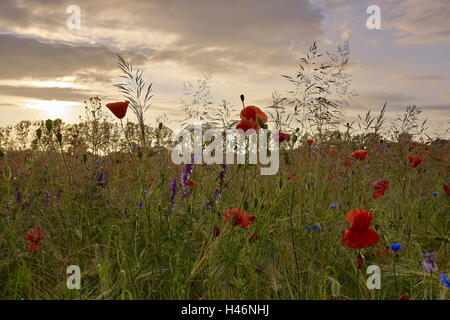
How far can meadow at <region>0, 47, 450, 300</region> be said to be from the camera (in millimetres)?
1610

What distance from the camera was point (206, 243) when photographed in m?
2.00

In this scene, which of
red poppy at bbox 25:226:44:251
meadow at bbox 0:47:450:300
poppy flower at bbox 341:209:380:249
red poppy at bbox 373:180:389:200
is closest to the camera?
poppy flower at bbox 341:209:380:249

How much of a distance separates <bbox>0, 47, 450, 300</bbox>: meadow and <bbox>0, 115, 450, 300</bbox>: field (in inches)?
0.4

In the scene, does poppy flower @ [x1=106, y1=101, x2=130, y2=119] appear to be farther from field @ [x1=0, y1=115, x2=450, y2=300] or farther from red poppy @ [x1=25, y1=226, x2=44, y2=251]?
red poppy @ [x1=25, y1=226, x2=44, y2=251]

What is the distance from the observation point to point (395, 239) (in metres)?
2.22

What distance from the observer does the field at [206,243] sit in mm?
1634

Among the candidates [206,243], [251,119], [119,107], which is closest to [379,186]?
[251,119]

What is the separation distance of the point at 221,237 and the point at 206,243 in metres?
0.23

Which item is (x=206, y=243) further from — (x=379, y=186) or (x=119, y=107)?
(x=379, y=186)

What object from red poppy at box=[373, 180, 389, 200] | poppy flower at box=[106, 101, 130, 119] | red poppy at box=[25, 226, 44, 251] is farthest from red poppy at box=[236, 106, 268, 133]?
red poppy at box=[25, 226, 44, 251]

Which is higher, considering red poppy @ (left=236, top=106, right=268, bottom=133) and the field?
red poppy @ (left=236, top=106, right=268, bottom=133)
